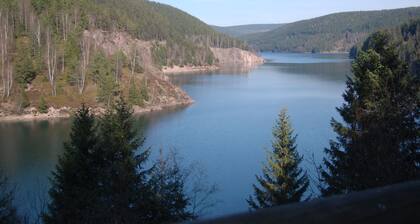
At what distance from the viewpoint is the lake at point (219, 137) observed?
70.9 ft

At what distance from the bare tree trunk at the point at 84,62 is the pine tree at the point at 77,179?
3897 centimetres

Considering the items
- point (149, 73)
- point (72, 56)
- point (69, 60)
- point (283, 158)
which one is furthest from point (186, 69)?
point (283, 158)

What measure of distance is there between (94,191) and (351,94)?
627 cm

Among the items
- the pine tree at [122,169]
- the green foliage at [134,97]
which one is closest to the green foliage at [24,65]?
the green foliage at [134,97]

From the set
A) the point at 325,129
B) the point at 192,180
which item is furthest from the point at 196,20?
the point at 192,180

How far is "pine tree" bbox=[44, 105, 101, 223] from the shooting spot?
1013cm

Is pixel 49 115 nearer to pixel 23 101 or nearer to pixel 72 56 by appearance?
pixel 23 101

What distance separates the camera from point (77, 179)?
11.2 metres

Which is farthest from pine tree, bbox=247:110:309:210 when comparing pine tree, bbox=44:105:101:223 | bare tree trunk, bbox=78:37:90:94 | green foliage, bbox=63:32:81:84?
green foliage, bbox=63:32:81:84

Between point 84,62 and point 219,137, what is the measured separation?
26.0 meters

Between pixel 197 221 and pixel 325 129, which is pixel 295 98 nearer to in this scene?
pixel 325 129

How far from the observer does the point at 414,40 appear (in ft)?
305

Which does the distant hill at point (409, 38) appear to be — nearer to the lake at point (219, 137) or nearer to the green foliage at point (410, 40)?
the green foliage at point (410, 40)

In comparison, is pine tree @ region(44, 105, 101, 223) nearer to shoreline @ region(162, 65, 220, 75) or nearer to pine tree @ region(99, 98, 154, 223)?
pine tree @ region(99, 98, 154, 223)
